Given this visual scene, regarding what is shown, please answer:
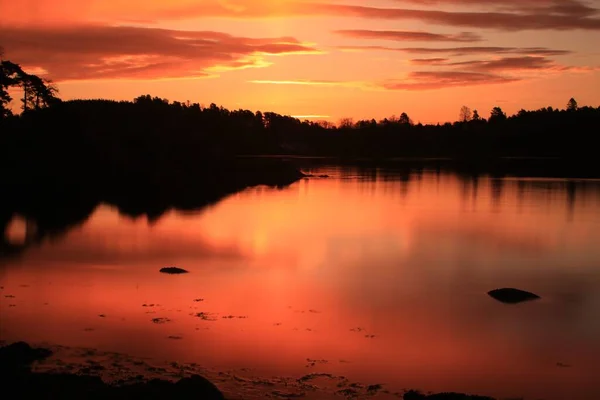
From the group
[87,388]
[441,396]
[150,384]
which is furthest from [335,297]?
[87,388]

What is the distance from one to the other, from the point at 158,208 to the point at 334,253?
20.8 meters

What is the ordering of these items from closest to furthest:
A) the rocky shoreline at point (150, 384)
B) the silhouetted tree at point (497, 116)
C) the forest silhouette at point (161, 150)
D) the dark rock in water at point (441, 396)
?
the rocky shoreline at point (150, 384) → the dark rock in water at point (441, 396) → the forest silhouette at point (161, 150) → the silhouetted tree at point (497, 116)

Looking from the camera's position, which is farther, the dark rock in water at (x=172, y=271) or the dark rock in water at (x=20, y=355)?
the dark rock in water at (x=172, y=271)

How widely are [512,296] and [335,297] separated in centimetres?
505

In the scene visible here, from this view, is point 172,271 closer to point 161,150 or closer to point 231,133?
point 161,150

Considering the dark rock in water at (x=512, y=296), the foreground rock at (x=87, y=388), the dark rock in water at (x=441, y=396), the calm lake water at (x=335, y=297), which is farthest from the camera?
the dark rock in water at (x=512, y=296)

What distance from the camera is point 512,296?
18.6 meters

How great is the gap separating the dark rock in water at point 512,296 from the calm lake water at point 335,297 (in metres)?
0.30

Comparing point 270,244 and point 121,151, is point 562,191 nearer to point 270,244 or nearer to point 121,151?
point 270,244

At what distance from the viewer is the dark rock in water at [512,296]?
18484 millimetres

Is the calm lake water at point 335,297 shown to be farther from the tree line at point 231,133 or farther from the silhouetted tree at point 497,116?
the silhouetted tree at point 497,116

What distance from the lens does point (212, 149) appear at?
9562 centimetres

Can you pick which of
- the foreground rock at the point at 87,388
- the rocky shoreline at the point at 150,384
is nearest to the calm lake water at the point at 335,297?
the rocky shoreline at the point at 150,384

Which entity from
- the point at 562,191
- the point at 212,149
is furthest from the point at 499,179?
the point at 212,149
